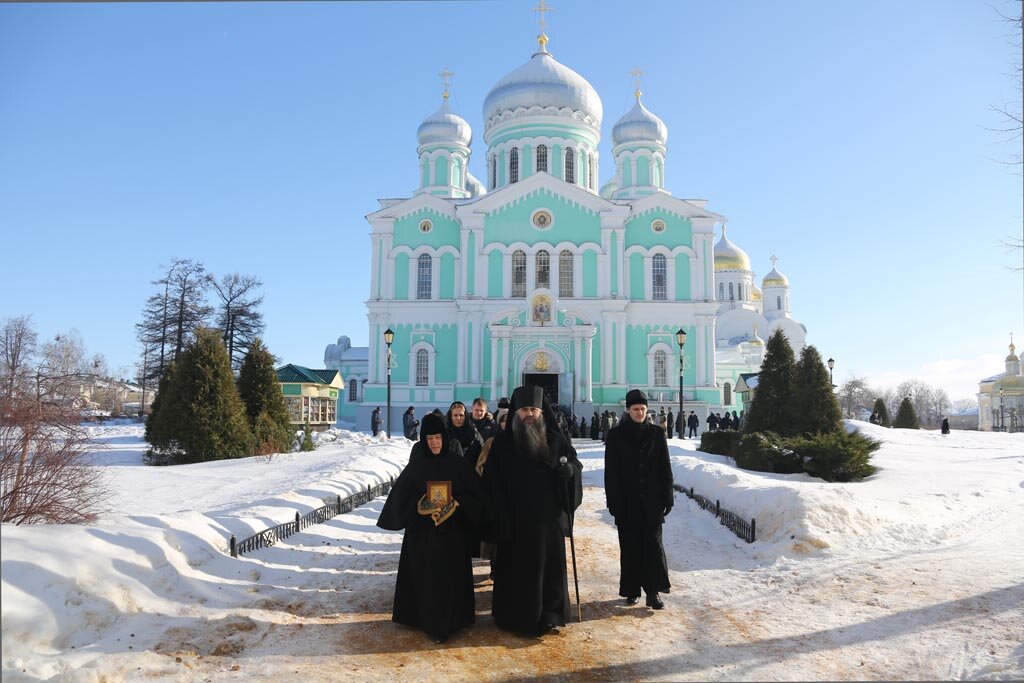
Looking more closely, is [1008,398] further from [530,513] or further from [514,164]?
[530,513]

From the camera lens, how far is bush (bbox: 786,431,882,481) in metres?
13.4

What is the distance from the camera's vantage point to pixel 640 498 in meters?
6.55

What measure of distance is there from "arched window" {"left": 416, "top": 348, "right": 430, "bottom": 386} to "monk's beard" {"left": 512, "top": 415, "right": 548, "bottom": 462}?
29.6m

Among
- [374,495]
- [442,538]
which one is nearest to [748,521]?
[442,538]

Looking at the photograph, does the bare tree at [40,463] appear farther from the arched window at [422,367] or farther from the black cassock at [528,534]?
the arched window at [422,367]

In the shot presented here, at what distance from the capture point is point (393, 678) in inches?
191

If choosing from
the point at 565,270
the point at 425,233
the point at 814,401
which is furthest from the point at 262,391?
the point at 565,270

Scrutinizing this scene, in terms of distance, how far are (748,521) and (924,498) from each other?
294cm

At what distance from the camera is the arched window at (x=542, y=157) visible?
126ft

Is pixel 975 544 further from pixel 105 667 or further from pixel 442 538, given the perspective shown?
pixel 105 667

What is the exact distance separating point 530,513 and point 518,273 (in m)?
30.1

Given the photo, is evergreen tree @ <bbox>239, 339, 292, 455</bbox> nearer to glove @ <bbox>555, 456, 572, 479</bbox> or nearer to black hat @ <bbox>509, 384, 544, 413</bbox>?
black hat @ <bbox>509, 384, 544, 413</bbox>

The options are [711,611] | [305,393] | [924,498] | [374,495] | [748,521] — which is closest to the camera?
[711,611]

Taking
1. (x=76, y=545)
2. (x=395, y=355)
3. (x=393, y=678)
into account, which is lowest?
(x=393, y=678)
